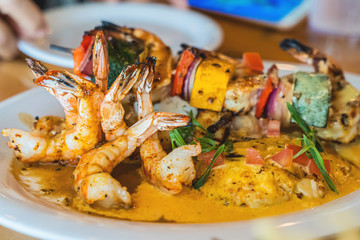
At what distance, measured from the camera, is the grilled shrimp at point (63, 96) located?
166 centimetres

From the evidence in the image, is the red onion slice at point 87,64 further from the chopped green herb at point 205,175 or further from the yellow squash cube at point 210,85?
Result: the chopped green herb at point 205,175

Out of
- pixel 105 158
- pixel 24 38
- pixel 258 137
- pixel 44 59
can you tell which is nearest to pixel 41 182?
pixel 105 158

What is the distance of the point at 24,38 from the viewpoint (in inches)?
134

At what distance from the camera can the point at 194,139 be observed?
5.51 ft

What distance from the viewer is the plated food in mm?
1601

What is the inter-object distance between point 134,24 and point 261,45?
52.8 inches

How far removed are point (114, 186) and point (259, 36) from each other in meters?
3.21

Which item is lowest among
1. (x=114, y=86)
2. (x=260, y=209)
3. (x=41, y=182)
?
(x=41, y=182)

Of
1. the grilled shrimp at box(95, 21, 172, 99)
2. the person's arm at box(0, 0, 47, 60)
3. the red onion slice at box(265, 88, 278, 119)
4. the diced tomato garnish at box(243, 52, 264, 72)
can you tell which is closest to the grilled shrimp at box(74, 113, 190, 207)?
the grilled shrimp at box(95, 21, 172, 99)

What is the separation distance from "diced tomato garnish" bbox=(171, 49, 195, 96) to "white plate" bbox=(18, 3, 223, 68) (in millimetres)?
1132

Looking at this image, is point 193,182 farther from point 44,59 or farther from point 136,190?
point 44,59

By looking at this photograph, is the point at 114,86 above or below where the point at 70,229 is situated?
above

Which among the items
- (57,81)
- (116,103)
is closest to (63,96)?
(57,81)

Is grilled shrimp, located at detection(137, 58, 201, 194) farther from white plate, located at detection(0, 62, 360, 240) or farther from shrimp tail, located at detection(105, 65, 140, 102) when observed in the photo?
white plate, located at detection(0, 62, 360, 240)
